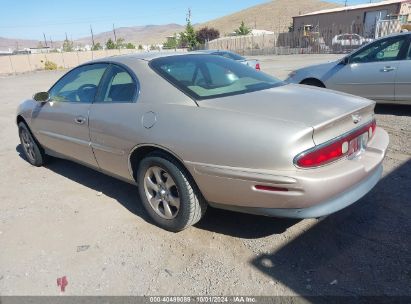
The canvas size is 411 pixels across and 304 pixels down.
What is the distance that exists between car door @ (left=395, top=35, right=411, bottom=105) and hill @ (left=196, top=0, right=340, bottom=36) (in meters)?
98.7

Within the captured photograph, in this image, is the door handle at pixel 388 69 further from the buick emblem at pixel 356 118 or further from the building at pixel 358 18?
the building at pixel 358 18

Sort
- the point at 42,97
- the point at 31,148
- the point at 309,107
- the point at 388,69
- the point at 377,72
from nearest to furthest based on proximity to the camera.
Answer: the point at 309,107, the point at 42,97, the point at 31,148, the point at 388,69, the point at 377,72

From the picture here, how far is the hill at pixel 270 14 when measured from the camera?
10588 centimetres

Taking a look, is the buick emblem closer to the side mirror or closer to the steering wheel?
the steering wheel

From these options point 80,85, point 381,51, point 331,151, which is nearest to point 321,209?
point 331,151

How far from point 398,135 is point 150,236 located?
416cm

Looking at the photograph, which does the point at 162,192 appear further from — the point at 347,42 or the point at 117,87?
the point at 347,42

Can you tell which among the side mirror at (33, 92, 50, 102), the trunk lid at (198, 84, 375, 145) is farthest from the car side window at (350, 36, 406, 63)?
the side mirror at (33, 92, 50, 102)

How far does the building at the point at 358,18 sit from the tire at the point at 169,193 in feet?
104

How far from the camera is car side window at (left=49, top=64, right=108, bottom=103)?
13.0 ft

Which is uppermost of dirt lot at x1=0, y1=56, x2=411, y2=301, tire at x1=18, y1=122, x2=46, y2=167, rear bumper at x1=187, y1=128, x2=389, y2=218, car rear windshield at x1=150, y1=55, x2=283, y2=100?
car rear windshield at x1=150, y1=55, x2=283, y2=100

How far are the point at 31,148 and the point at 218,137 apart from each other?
12.4 feet

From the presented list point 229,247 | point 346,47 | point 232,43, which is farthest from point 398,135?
point 232,43

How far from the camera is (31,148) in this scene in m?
5.40
